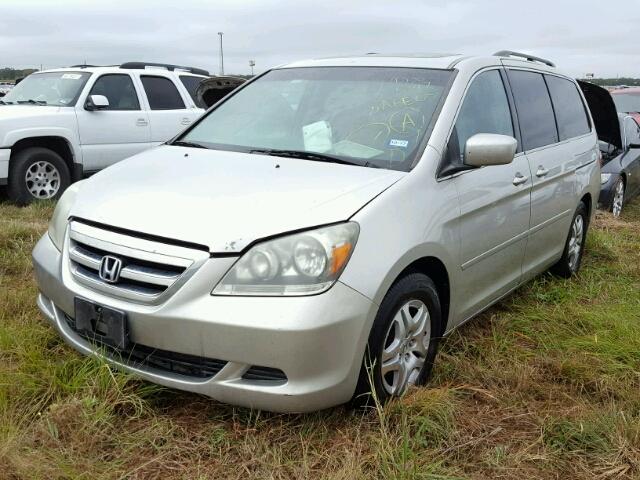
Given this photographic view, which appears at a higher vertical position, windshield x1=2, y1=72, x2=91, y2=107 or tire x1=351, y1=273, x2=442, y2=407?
windshield x1=2, y1=72, x2=91, y2=107

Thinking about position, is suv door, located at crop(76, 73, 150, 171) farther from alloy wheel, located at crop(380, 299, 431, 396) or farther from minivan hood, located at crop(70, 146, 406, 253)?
alloy wheel, located at crop(380, 299, 431, 396)

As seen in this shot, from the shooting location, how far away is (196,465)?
2.32 m

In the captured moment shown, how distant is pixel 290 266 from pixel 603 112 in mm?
5881

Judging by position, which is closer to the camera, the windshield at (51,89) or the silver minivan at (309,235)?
the silver minivan at (309,235)

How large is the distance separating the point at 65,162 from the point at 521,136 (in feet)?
17.6

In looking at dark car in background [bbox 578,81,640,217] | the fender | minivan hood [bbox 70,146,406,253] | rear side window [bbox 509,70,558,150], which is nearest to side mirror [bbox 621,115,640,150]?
dark car in background [bbox 578,81,640,217]

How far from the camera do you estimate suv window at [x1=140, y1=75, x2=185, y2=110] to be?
26.4 ft

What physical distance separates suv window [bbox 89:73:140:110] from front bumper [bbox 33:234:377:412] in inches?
228

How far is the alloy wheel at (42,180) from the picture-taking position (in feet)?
22.5

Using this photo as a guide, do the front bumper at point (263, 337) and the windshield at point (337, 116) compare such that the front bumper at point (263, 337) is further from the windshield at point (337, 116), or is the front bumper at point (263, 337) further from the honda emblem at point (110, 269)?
the windshield at point (337, 116)

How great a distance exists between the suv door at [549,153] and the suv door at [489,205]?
180mm

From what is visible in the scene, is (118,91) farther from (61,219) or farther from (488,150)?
(488,150)

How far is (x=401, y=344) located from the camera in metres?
2.69

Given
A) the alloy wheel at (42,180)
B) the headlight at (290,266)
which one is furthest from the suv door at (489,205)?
the alloy wheel at (42,180)
